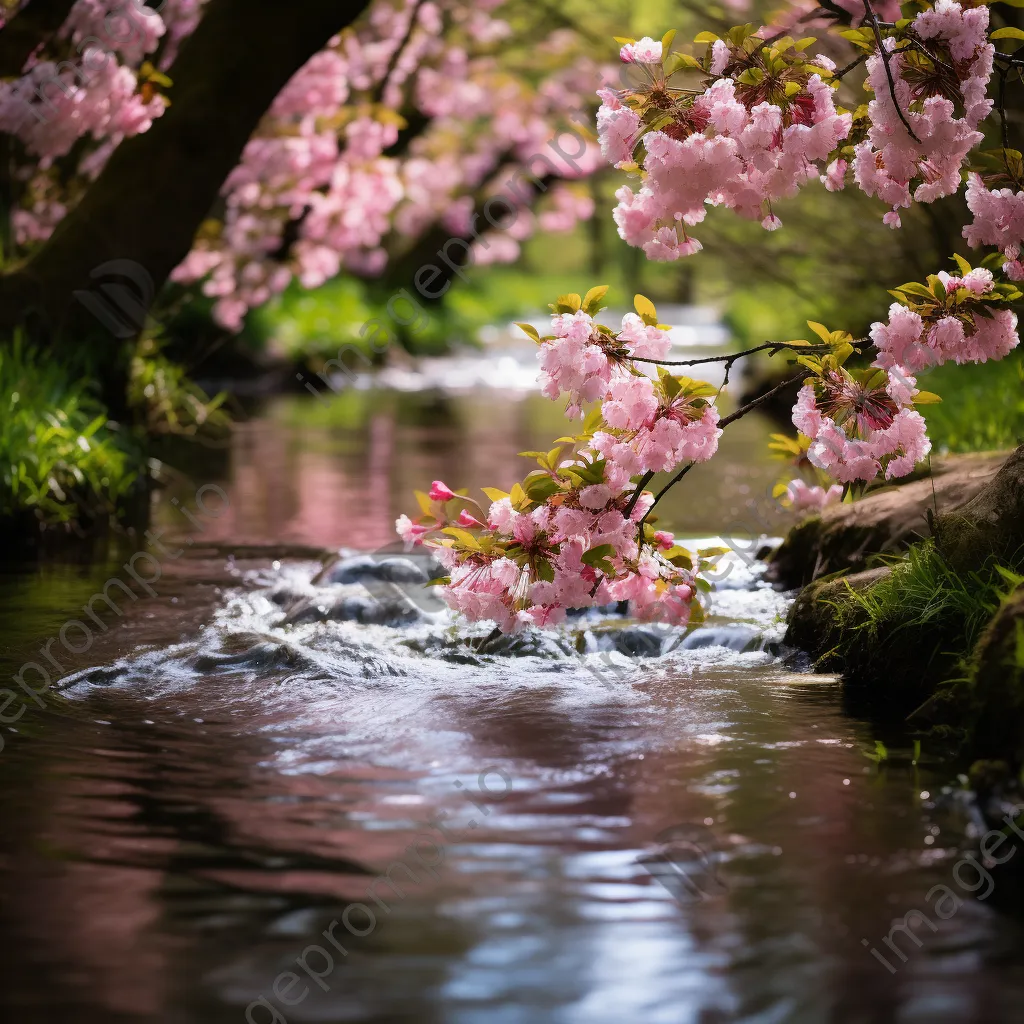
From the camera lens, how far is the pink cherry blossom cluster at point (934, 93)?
4.37 meters

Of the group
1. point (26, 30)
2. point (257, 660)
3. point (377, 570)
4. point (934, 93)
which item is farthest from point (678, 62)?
point (26, 30)

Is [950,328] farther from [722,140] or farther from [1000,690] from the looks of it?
[1000,690]

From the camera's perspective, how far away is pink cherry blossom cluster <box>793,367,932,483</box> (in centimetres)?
461

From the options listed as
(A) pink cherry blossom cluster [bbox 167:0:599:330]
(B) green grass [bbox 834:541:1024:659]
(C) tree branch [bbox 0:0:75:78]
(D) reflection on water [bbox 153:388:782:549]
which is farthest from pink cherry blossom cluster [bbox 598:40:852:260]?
(A) pink cherry blossom cluster [bbox 167:0:599:330]

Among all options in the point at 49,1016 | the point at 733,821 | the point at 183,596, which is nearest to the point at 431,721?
the point at 733,821

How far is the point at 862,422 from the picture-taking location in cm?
466

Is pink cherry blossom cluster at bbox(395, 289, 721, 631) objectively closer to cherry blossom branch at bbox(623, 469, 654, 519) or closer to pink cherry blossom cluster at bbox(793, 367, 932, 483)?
cherry blossom branch at bbox(623, 469, 654, 519)

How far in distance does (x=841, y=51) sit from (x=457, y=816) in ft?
A: 24.4

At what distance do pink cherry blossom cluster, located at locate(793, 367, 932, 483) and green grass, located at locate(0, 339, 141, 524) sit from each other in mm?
4305

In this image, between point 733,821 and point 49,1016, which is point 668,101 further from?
point 49,1016

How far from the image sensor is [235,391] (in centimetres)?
1773

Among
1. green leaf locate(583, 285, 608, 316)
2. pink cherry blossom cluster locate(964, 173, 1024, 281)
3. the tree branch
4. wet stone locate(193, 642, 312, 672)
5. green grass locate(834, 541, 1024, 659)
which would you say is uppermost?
the tree branch

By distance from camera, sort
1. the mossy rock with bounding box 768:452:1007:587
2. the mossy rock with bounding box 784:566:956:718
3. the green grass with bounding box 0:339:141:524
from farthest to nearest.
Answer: the green grass with bounding box 0:339:141:524 → the mossy rock with bounding box 768:452:1007:587 → the mossy rock with bounding box 784:566:956:718

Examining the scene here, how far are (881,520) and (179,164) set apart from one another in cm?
455
